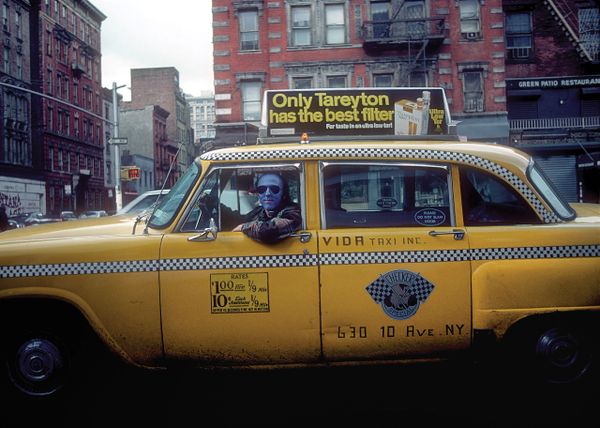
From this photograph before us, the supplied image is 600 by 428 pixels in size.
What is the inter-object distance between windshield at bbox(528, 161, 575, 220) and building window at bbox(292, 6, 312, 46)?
26868mm

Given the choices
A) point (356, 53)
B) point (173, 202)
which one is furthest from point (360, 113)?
point (356, 53)

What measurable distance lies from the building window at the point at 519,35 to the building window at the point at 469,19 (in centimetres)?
324

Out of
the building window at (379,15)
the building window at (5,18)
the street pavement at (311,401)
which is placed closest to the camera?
the street pavement at (311,401)

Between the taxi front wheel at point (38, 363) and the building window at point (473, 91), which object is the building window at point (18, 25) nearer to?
the building window at point (473, 91)

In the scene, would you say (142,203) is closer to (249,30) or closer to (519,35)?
(249,30)

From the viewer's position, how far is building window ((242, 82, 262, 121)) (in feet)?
99.6

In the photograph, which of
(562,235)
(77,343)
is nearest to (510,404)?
(562,235)

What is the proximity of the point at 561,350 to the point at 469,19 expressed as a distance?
28.3 meters

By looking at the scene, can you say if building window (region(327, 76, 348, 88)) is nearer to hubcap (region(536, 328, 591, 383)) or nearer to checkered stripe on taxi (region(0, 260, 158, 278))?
hubcap (region(536, 328, 591, 383))

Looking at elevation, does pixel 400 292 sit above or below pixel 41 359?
above

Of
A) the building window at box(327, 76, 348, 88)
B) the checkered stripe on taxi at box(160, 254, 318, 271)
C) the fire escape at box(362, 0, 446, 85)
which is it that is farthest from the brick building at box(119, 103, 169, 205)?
the checkered stripe on taxi at box(160, 254, 318, 271)

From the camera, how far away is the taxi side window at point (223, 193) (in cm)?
453

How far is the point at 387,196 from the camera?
4.57m

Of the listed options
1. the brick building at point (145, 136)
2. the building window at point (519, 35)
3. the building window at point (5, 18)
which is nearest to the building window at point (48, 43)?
the building window at point (5, 18)
